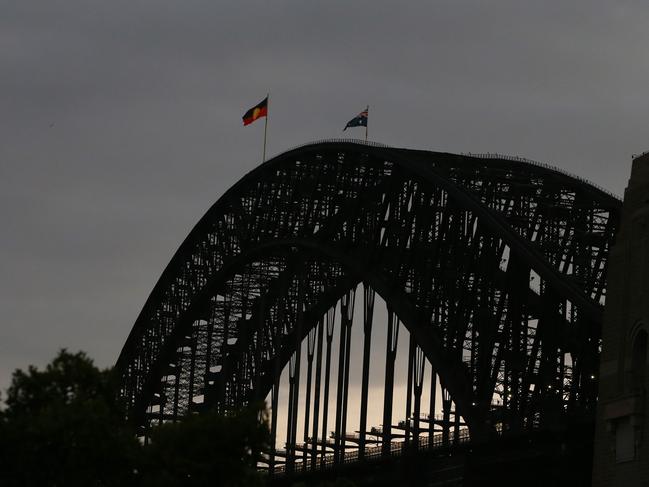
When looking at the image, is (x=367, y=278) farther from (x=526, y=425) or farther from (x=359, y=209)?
(x=526, y=425)

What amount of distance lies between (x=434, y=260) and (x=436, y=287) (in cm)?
165

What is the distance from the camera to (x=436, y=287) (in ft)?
381

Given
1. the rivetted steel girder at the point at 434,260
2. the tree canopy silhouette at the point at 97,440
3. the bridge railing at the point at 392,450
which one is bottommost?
the tree canopy silhouette at the point at 97,440

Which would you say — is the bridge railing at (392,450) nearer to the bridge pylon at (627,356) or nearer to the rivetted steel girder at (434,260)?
the rivetted steel girder at (434,260)

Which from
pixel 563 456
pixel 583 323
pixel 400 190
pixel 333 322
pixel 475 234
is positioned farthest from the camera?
pixel 333 322

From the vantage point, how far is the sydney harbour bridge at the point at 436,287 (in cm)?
10325

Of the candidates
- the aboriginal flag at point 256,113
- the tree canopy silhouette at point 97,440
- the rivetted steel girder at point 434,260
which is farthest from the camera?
the aboriginal flag at point 256,113

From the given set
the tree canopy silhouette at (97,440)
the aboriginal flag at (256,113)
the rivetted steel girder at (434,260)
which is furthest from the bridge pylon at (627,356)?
the aboriginal flag at (256,113)

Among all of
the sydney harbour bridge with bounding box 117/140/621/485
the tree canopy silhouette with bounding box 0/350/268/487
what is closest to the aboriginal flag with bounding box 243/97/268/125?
the sydney harbour bridge with bounding box 117/140/621/485

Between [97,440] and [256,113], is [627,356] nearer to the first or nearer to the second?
[97,440]

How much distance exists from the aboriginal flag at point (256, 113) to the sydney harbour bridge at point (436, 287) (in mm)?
3993

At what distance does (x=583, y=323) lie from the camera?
103 m

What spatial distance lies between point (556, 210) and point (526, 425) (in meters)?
15.0

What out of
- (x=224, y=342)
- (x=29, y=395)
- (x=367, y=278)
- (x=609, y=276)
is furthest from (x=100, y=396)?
(x=224, y=342)
